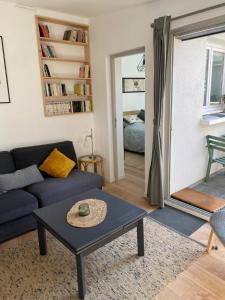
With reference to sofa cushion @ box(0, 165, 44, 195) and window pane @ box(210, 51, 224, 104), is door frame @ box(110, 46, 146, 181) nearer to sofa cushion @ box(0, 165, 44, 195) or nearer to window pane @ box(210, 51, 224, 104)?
sofa cushion @ box(0, 165, 44, 195)

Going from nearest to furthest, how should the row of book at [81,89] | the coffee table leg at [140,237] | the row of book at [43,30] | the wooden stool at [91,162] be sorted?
1. the coffee table leg at [140,237]
2. the row of book at [43,30]
3. the wooden stool at [91,162]
4. the row of book at [81,89]

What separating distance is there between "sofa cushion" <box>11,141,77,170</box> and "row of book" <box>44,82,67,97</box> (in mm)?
706

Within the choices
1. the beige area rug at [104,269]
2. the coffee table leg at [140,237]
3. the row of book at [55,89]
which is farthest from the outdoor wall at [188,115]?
the row of book at [55,89]

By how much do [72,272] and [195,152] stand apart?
2.32m

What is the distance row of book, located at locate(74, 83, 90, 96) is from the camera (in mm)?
3546

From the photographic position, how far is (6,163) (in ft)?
9.05

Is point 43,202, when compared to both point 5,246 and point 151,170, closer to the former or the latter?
point 5,246

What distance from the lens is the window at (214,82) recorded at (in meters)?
3.85

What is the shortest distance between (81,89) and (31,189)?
5.66 ft

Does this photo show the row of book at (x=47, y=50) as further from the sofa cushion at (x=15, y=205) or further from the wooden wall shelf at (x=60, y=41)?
the sofa cushion at (x=15, y=205)

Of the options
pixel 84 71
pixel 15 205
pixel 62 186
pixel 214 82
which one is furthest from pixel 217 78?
pixel 15 205

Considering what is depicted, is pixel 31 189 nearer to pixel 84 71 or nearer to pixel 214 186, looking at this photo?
pixel 84 71

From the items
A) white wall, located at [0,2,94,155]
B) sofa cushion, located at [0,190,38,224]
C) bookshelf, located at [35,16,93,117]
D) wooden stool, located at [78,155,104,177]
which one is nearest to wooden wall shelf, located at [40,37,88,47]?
bookshelf, located at [35,16,93,117]

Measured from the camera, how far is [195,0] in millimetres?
2227
